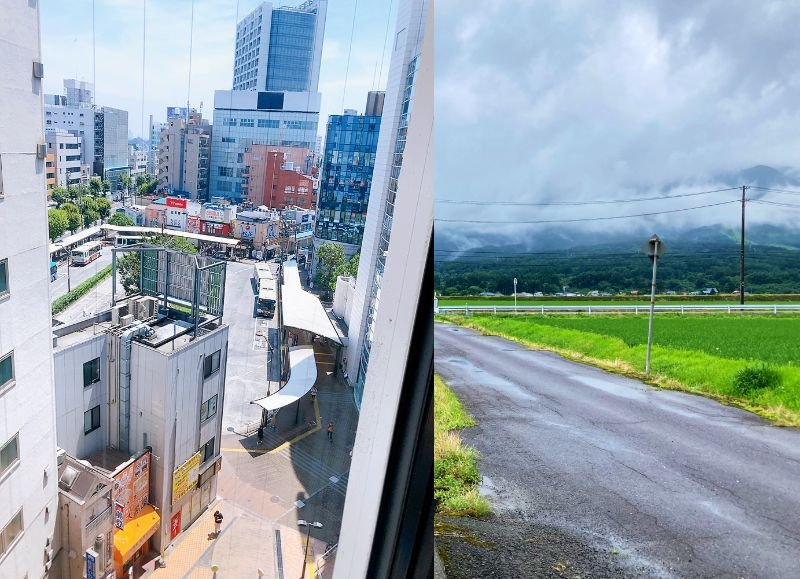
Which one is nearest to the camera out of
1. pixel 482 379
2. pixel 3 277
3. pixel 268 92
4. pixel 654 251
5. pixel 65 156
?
pixel 3 277

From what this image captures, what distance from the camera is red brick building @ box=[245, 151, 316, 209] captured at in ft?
4.75

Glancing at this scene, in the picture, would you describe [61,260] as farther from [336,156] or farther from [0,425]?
[336,156]

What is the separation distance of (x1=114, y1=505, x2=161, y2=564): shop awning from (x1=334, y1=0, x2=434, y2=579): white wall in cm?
51

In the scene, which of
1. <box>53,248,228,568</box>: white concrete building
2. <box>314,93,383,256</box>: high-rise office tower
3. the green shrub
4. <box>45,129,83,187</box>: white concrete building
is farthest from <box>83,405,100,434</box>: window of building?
the green shrub

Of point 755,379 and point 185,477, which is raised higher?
point 755,379

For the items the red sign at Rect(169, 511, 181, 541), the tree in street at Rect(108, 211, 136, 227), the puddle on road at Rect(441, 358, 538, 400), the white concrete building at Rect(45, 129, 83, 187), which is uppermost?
the white concrete building at Rect(45, 129, 83, 187)

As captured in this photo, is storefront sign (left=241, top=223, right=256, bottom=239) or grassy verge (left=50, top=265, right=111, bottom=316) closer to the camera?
grassy verge (left=50, top=265, right=111, bottom=316)

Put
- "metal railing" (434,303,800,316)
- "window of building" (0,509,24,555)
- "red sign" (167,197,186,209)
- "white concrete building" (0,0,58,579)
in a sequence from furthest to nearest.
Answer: "red sign" (167,197,186,209)
"metal railing" (434,303,800,316)
"window of building" (0,509,24,555)
"white concrete building" (0,0,58,579)

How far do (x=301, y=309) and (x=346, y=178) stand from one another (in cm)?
38

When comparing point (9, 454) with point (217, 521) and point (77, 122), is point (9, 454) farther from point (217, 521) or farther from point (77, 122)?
point (77, 122)

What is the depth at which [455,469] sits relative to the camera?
4.81ft

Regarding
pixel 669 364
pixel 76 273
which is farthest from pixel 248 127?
pixel 669 364

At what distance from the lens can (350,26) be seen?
1.41 m

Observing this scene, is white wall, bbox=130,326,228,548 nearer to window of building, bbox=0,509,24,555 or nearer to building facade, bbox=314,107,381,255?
window of building, bbox=0,509,24,555
